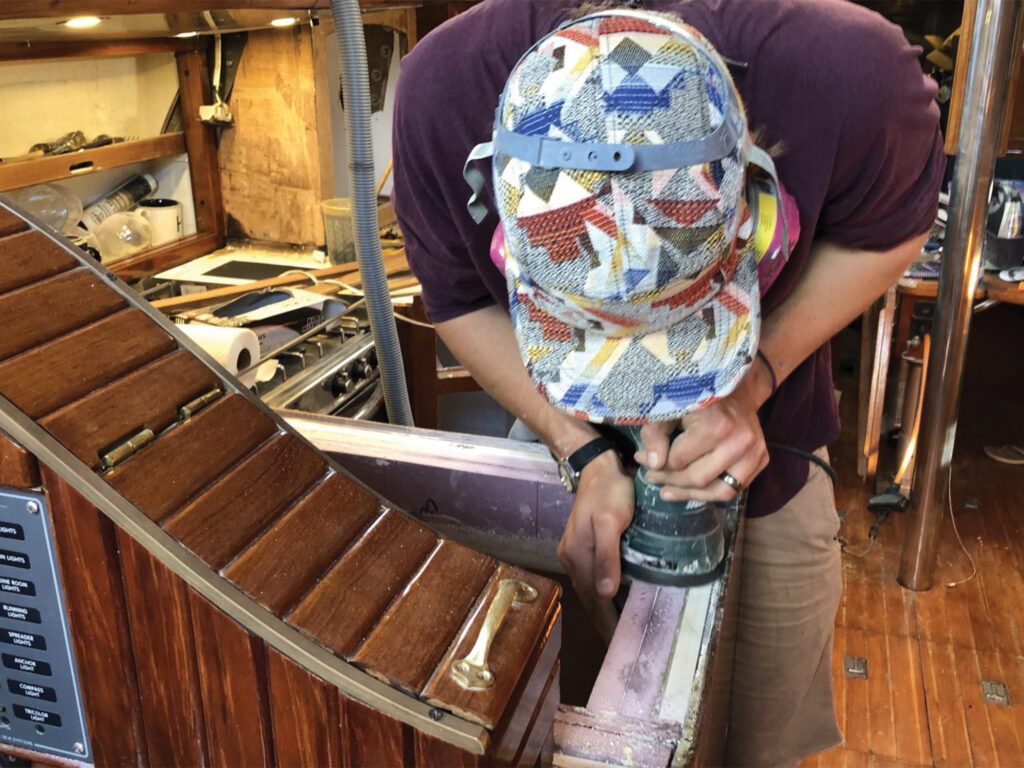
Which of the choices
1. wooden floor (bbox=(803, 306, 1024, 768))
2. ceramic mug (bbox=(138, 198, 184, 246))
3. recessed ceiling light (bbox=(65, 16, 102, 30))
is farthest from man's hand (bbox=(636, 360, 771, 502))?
ceramic mug (bbox=(138, 198, 184, 246))

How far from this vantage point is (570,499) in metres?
1.07

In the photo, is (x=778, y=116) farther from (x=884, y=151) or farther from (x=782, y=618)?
(x=782, y=618)

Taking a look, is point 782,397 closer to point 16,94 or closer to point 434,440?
point 434,440

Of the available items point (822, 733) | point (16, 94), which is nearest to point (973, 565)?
point (822, 733)

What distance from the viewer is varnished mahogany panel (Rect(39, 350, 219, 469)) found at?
648 millimetres

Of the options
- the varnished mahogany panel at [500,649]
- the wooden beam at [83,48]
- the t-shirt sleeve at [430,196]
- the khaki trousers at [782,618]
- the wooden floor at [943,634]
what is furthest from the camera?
the wooden floor at [943,634]

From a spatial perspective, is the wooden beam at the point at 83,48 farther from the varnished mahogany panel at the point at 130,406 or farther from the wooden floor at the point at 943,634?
the wooden floor at the point at 943,634

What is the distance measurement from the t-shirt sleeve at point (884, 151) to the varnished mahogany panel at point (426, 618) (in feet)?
1.90

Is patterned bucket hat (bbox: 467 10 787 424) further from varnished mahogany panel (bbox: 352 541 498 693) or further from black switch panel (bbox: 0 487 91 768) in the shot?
black switch panel (bbox: 0 487 91 768)

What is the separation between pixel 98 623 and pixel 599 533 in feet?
1.57

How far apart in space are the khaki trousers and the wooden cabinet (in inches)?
66.6

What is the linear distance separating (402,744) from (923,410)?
2.55 meters

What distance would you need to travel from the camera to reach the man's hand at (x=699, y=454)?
89cm

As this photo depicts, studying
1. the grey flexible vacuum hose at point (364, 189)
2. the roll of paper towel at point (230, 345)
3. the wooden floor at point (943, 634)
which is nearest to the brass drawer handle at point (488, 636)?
the grey flexible vacuum hose at point (364, 189)
